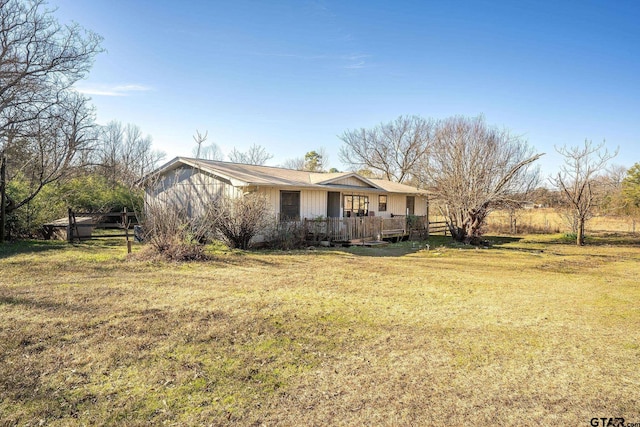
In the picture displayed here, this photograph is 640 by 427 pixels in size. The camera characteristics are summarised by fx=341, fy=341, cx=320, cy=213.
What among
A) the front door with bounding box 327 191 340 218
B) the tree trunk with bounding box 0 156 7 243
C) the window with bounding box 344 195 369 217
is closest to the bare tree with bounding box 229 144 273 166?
the window with bounding box 344 195 369 217

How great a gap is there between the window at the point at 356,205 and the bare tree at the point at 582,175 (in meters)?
11.0

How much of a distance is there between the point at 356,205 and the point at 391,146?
20.6 metres

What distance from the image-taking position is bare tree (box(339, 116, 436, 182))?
35.9 metres

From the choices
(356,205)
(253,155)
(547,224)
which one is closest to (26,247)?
(356,205)

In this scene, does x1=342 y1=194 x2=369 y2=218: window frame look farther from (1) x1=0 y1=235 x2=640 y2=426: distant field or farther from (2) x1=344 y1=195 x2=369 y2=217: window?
(1) x1=0 y1=235 x2=640 y2=426: distant field

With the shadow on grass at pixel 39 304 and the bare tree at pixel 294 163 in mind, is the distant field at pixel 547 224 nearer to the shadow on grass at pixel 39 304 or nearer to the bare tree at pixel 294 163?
the shadow on grass at pixel 39 304

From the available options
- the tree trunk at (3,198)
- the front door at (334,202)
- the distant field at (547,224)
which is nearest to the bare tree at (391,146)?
the distant field at (547,224)

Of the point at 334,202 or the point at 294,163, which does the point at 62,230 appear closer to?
the point at 334,202

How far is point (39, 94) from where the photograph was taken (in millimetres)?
15180

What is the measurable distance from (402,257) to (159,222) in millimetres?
8355

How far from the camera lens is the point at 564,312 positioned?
5.88m

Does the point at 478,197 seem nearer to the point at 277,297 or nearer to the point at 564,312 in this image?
the point at 564,312

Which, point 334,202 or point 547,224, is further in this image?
point 547,224

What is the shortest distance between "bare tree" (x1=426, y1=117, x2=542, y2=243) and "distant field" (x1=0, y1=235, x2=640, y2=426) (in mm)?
9740
